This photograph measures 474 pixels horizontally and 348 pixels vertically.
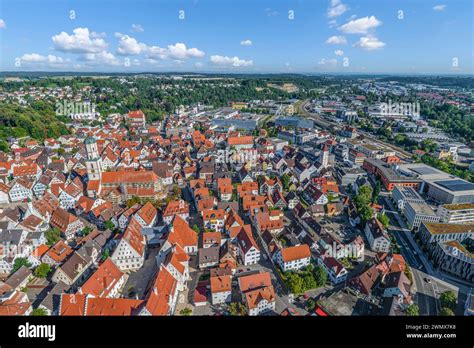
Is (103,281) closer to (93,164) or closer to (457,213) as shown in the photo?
(93,164)

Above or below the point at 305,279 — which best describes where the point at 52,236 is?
above

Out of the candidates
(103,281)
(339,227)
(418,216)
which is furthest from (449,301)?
(103,281)

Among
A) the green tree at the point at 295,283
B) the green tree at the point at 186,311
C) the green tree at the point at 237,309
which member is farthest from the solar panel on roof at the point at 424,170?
the green tree at the point at 186,311

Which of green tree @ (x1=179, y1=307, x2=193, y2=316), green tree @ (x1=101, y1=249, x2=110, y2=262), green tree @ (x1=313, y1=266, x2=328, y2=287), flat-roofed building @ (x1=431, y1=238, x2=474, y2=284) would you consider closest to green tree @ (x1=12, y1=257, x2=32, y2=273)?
green tree @ (x1=101, y1=249, x2=110, y2=262)

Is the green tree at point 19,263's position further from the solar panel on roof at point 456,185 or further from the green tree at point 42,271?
the solar panel on roof at point 456,185

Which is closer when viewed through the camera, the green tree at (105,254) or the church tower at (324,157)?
the green tree at (105,254)
